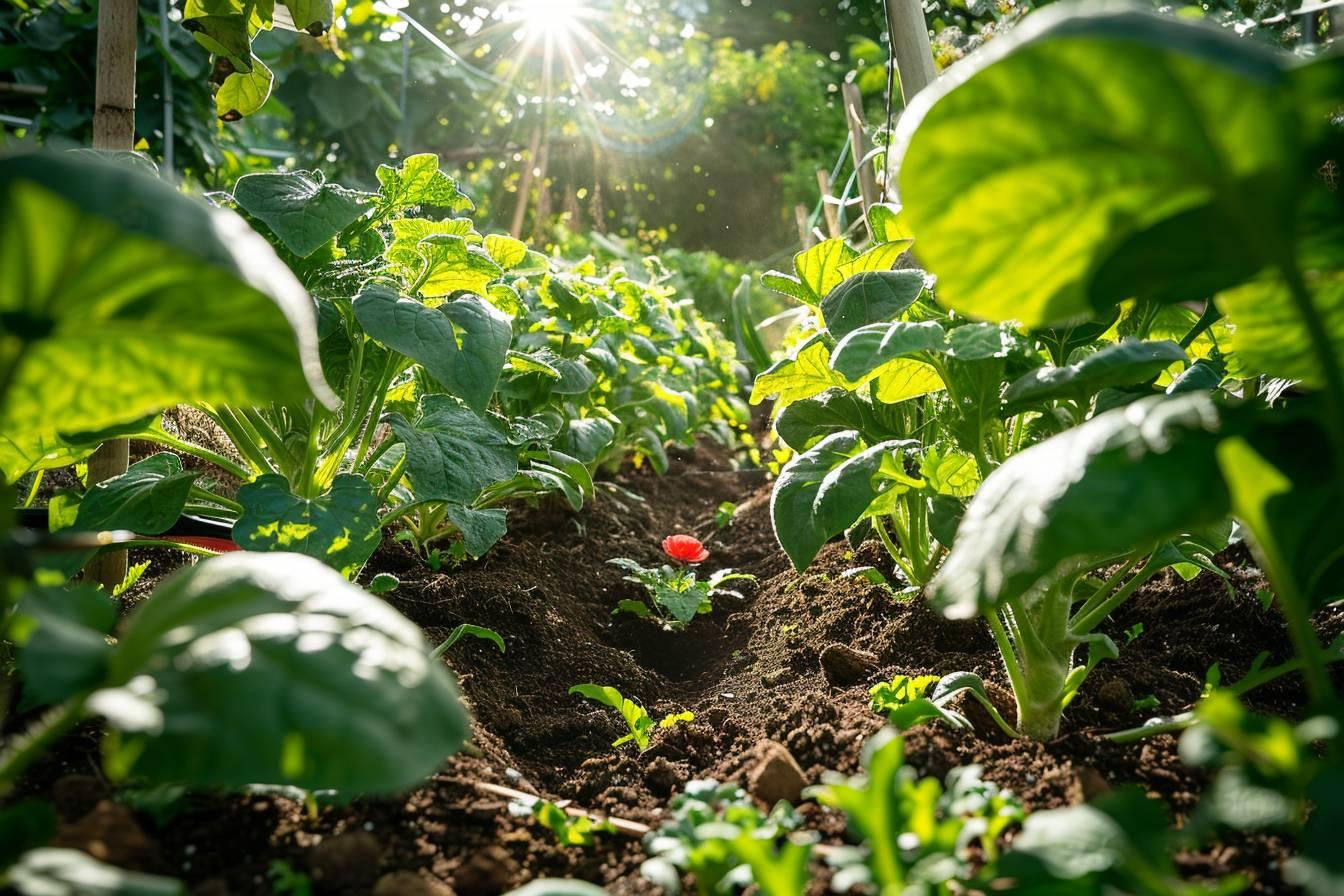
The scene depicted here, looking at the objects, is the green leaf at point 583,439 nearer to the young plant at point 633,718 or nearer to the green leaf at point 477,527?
the green leaf at point 477,527

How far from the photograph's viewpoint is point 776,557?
9.59 feet

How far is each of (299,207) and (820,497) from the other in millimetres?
923

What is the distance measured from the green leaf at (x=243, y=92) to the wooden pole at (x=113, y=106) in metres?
0.33

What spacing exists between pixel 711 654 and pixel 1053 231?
5.59 feet

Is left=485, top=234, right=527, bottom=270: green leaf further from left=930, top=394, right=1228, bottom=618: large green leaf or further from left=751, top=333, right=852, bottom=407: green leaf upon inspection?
left=930, top=394, right=1228, bottom=618: large green leaf

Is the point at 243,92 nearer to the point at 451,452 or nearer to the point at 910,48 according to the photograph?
the point at 451,452

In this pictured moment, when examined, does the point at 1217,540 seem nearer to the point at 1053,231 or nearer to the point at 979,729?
the point at 979,729

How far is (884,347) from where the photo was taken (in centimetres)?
119

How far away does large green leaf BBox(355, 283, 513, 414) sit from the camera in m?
1.53

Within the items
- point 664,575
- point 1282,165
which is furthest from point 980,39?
point 1282,165

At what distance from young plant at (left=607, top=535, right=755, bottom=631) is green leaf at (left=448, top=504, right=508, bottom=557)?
520 millimetres

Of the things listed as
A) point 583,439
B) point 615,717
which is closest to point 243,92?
point 583,439

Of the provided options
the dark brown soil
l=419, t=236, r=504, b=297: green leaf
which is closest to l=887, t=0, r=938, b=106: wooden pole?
l=419, t=236, r=504, b=297: green leaf

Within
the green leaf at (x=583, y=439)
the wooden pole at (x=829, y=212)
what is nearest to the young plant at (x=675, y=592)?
the green leaf at (x=583, y=439)
